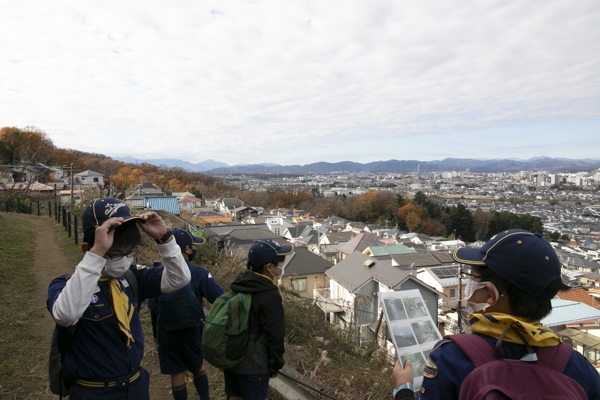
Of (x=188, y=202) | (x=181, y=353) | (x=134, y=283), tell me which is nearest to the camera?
(x=134, y=283)

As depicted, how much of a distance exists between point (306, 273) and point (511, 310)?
14.5 meters

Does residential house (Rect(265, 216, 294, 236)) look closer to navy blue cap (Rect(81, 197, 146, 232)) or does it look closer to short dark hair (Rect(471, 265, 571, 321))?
navy blue cap (Rect(81, 197, 146, 232))

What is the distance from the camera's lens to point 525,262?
3.69 feet

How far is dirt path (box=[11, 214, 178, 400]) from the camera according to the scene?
3027mm

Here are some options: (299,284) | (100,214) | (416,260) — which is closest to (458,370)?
(100,214)

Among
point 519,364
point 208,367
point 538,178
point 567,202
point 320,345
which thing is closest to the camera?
point 519,364

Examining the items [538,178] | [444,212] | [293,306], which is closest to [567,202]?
[444,212]

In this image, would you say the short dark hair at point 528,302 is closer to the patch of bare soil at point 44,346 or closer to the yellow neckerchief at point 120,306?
the yellow neckerchief at point 120,306

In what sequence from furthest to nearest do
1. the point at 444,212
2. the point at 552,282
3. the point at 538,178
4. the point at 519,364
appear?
the point at 538,178 < the point at 444,212 < the point at 552,282 < the point at 519,364

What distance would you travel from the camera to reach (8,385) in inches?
117

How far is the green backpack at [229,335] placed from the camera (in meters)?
2.03

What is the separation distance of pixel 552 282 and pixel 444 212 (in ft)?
174

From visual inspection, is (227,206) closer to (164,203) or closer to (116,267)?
(164,203)

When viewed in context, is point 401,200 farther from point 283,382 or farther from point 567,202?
point 567,202
